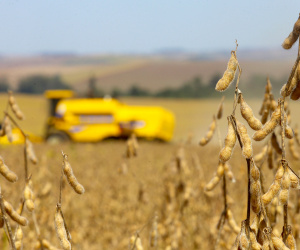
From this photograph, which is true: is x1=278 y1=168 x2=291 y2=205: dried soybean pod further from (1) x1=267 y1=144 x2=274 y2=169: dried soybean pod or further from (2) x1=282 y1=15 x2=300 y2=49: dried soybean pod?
(1) x1=267 y1=144 x2=274 y2=169: dried soybean pod

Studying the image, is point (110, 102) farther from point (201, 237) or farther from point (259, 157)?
point (259, 157)

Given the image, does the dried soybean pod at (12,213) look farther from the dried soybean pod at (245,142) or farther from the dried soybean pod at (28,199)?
the dried soybean pod at (245,142)

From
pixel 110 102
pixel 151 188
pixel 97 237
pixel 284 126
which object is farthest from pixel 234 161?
pixel 284 126

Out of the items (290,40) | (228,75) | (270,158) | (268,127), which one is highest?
(290,40)

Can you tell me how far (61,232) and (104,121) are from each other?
1785 centimetres

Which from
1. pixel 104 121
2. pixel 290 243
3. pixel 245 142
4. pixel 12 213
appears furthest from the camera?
pixel 104 121

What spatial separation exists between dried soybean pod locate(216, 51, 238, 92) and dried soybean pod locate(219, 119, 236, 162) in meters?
0.10

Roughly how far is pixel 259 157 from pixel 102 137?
681 inches

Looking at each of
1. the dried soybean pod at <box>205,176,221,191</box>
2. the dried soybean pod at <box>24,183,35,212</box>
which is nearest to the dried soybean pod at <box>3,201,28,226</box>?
the dried soybean pod at <box>24,183,35,212</box>

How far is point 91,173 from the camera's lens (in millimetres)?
10094

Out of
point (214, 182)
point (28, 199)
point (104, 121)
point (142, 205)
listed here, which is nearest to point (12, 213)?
point (28, 199)

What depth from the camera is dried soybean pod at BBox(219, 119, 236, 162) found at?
1444mm

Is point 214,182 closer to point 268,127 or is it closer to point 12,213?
point 268,127

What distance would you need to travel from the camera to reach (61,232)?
161 cm
